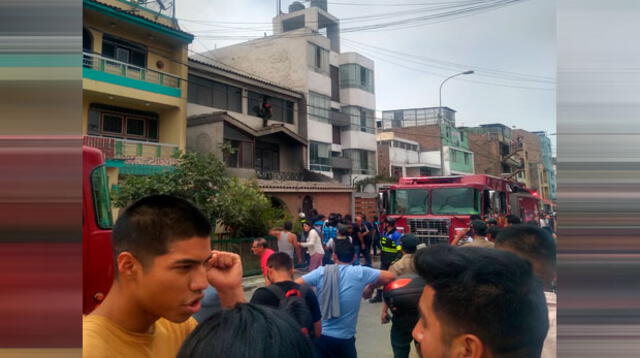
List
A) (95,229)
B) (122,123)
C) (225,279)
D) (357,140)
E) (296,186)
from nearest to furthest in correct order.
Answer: (225,279) → (95,229) → (122,123) → (296,186) → (357,140)

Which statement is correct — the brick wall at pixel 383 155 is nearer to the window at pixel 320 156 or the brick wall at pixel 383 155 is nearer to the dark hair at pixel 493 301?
the window at pixel 320 156

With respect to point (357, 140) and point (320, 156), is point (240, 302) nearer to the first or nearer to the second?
point (320, 156)

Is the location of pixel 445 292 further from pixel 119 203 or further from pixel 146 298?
pixel 119 203

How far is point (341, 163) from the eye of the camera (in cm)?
2247

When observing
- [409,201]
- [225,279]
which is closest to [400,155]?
[409,201]

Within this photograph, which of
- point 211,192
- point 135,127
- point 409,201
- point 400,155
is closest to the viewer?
point 409,201

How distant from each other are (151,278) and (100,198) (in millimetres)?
2364

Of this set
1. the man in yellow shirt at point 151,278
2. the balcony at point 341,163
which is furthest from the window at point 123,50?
the man in yellow shirt at point 151,278

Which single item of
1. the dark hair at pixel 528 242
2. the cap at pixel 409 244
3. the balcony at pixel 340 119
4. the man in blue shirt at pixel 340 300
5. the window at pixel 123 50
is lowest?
the man in blue shirt at pixel 340 300

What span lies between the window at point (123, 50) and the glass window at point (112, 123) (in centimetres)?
182

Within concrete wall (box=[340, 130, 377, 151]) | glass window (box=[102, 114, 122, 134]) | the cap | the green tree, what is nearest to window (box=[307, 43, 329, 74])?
concrete wall (box=[340, 130, 377, 151])

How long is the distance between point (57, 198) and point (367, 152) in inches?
925

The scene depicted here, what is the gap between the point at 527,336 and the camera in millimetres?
961

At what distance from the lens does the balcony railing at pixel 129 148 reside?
9.90 metres
